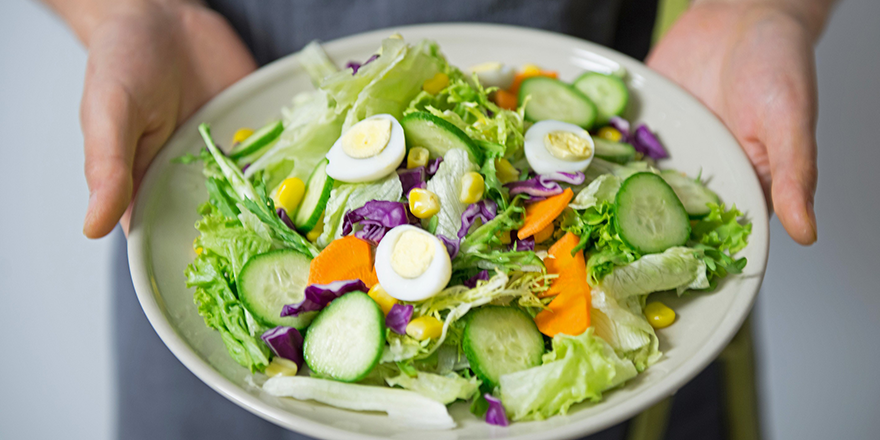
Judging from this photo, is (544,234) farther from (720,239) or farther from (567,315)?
(720,239)

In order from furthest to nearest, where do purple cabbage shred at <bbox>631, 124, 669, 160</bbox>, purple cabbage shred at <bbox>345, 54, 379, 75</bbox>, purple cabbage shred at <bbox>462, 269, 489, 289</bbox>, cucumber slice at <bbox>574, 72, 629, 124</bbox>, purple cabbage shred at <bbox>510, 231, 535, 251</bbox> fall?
cucumber slice at <bbox>574, 72, 629, 124</bbox>
purple cabbage shred at <bbox>631, 124, 669, 160</bbox>
purple cabbage shred at <bbox>345, 54, 379, 75</bbox>
purple cabbage shred at <bbox>510, 231, 535, 251</bbox>
purple cabbage shred at <bbox>462, 269, 489, 289</bbox>

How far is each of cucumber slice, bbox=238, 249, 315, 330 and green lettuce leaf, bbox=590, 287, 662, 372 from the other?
100cm

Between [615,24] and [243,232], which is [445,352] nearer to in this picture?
[243,232]

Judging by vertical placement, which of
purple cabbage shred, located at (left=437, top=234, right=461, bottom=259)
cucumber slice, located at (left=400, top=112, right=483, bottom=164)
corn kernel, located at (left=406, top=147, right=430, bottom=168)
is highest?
cucumber slice, located at (left=400, top=112, right=483, bottom=164)

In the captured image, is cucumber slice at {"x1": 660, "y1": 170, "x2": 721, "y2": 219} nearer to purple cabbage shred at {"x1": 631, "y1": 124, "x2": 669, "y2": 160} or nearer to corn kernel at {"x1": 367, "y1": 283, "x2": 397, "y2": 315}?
purple cabbage shred at {"x1": 631, "y1": 124, "x2": 669, "y2": 160}

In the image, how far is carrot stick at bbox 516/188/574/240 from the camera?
7.48 feet

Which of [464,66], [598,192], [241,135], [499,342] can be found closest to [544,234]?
[598,192]

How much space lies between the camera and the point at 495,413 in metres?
1.89

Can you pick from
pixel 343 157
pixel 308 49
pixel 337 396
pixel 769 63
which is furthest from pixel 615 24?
pixel 337 396

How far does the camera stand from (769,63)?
9.18 feet

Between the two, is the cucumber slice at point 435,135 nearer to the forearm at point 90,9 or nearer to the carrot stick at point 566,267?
the carrot stick at point 566,267

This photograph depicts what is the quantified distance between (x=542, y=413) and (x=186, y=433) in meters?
2.47

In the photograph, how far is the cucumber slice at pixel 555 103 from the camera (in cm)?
283

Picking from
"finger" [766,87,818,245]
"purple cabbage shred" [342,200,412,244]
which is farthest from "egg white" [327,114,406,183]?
"finger" [766,87,818,245]
